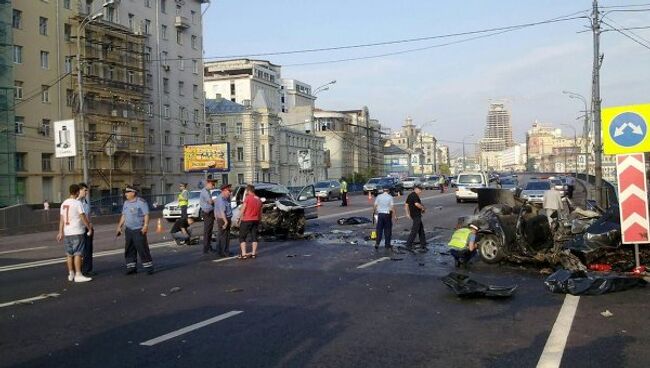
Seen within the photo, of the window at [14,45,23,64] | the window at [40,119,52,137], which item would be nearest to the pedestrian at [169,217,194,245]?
the window at [40,119,52,137]

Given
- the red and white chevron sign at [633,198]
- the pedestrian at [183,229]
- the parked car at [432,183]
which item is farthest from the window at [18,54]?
the red and white chevron sign at [633,198]

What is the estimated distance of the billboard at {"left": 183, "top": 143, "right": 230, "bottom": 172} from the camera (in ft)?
190

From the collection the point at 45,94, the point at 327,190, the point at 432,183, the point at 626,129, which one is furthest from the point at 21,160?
the point at 626,129

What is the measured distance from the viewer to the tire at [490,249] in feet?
41.1

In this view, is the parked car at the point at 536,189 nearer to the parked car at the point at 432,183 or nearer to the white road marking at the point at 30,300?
the white road marking at the point at 30,300

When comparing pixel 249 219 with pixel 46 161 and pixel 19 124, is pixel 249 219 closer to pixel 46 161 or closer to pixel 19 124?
pixel 19 124

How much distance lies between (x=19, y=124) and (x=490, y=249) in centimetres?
4460

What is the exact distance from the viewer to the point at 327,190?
2028 inches

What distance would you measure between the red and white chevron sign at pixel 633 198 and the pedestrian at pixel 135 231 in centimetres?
863

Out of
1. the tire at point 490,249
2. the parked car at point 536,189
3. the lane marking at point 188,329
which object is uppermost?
the parked car at point 536,189

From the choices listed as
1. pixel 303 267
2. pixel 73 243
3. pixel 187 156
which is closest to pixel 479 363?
pixel 303 267

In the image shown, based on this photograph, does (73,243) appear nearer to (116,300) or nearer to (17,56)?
(116,300)

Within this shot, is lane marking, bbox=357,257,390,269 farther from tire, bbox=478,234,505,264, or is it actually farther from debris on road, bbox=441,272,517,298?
debris on road, bbox=441,272,517,298

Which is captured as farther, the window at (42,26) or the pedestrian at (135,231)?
the window at (42,26)
